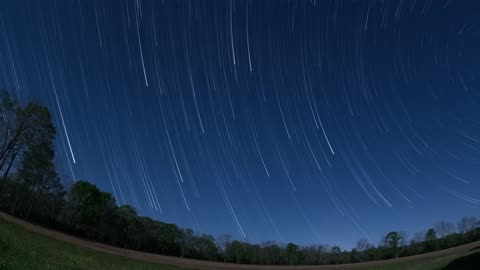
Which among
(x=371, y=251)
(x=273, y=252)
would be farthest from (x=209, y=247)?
(x=371, y=251)

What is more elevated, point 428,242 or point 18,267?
point 428,242

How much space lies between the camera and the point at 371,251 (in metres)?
150

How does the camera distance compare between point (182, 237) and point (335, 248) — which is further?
point (335, 248)

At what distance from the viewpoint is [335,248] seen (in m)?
181

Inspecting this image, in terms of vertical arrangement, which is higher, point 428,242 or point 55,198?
point 428,242

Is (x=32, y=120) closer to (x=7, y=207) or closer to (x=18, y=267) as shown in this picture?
(x=7, y=207)

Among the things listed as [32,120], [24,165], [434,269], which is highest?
[32,120]

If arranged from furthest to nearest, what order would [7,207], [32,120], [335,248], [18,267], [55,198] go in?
1. [335,248]
2. [55,198]
3. [7,207]
4. [32,120]
5. [18,267]

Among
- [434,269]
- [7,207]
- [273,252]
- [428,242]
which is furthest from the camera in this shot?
[273,252]

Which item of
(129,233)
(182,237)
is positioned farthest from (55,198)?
(182,237)

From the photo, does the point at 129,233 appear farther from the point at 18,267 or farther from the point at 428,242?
the point at 428,242

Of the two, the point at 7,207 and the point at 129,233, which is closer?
the point at 7,207

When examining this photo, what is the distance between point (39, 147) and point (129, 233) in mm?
57300

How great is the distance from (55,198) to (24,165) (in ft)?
80.3
